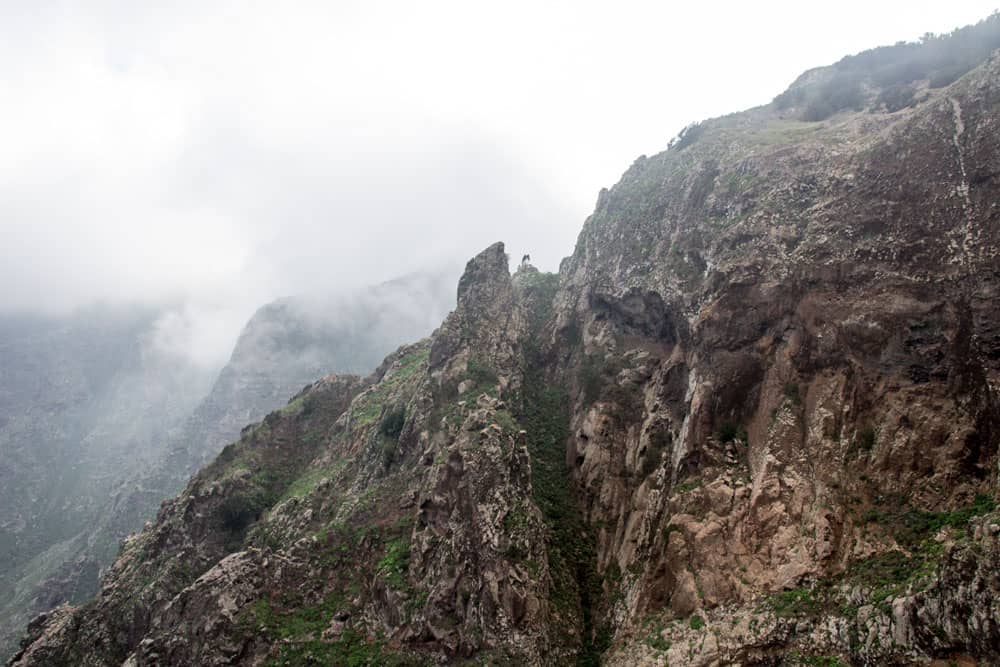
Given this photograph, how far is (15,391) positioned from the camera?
16312 centimetres

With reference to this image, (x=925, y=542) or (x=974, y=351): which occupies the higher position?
(x=974, y=351)

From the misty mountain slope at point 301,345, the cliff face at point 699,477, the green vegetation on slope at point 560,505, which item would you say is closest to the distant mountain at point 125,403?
the misty mountain slope at point 301,345

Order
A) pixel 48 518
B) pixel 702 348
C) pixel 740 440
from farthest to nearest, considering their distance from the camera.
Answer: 1. pixel 48 518
2. pixel 702 348
3. pixel 740 440

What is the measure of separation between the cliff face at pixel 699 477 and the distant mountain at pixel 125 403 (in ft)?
303

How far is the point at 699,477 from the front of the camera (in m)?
32.5

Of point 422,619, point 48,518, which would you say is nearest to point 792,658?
point 422,619

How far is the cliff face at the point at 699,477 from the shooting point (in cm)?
2489

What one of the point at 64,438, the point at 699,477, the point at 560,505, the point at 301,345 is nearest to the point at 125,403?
the point at 64,438

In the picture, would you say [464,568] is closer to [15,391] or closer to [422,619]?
[422,619]

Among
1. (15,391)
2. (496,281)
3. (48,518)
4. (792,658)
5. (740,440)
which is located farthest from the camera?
(15,391)

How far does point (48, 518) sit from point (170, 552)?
118597mm

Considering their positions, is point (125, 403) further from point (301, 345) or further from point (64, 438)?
point (301, 345)

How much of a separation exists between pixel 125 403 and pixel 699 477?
205076mm

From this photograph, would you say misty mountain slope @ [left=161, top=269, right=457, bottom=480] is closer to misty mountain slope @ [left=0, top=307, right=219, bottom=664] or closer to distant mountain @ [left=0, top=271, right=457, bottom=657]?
distant mountain @ [left=0, top=271, right=457, bottom=657]
